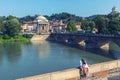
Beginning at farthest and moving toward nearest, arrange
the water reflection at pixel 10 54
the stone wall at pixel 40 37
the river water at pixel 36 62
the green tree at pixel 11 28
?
the stone wall at pixel 40 37, the green tree at pixel 11 28, the water reflection at pixel 10 54, the river water at pixel 36 62

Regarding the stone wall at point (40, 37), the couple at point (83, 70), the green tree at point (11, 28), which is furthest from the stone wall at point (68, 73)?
the stone wall at point (40, 37)

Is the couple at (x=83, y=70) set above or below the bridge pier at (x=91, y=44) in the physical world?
above

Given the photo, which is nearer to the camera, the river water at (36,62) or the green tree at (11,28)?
the river water at (36,62)

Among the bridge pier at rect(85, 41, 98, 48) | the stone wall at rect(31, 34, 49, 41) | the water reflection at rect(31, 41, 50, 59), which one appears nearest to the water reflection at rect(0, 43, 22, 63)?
the water reflection at rect(31, 41, 50, 59)

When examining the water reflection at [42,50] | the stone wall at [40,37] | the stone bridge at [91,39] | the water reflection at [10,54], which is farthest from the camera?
the stone wall at [40,37]

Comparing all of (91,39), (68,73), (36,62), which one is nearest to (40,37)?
(91,39)

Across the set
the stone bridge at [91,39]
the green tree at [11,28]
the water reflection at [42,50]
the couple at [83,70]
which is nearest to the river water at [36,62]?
the water reflection at [42,50]

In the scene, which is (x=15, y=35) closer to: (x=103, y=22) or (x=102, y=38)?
(x=103, y=22)

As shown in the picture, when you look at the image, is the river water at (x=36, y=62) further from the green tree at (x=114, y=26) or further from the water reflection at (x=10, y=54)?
the green tree at (x=114, y=26)

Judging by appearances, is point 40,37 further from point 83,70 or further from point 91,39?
point 83,70

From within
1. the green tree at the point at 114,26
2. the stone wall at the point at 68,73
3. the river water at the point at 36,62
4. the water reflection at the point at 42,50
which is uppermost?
the stone wall at the point at 68,73

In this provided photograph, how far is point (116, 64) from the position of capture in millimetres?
17109

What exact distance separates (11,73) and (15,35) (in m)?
67.3

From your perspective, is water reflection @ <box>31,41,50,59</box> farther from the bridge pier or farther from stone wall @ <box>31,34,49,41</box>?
stone wall @ <box>31,34,49,41</box>
